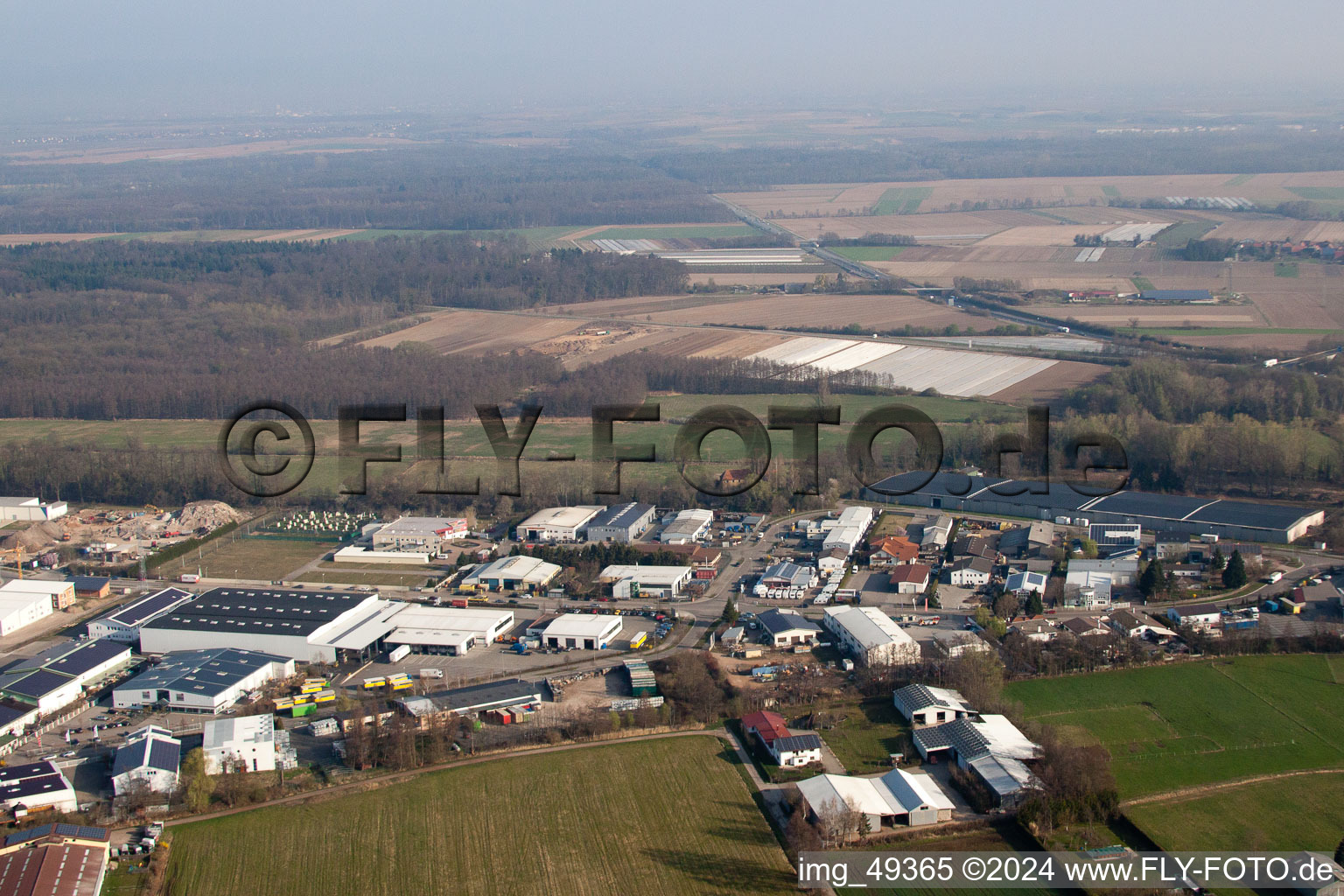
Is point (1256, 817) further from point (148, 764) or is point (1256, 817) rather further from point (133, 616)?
point (133, 616)

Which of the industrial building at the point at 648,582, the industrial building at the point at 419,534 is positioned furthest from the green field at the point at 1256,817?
the industrial building at the point at 419,534

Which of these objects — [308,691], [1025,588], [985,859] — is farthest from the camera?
[1025,588]

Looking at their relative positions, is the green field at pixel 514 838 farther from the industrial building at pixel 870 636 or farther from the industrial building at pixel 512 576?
the industrial building at pixel 512 576

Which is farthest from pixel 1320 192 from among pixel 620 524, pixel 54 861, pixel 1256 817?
pixel 54 861

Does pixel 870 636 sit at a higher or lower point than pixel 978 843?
higher

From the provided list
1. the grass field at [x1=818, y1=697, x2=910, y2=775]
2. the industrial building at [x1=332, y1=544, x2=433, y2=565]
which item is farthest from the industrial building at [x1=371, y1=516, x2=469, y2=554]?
the grass field at [x1=818, y1=697, x2=910, y2=775]

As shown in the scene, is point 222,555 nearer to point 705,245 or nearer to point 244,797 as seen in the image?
point 244,797

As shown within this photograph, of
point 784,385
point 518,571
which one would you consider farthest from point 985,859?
point 784,385
